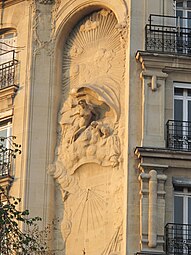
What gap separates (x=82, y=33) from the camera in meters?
→ 33.2

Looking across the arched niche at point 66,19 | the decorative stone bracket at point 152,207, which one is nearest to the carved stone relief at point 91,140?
the arched niche at point 66,19

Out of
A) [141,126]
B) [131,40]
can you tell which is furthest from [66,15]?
[141,126]

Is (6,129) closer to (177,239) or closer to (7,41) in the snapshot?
(7,41)

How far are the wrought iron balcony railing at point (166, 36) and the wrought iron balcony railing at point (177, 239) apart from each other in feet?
17.2

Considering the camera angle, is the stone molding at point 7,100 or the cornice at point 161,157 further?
the stone molding at point 7,100

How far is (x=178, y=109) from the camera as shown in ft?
102

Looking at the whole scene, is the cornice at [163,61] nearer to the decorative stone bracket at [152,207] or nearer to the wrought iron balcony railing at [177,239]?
the decorative stone bracket at [152,207]

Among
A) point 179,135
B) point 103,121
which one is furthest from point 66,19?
point 179,135

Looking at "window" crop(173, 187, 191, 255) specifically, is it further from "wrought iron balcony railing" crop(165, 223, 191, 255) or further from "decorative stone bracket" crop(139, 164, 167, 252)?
"decorative stone bracket" crop(139, 164, 167, 252)

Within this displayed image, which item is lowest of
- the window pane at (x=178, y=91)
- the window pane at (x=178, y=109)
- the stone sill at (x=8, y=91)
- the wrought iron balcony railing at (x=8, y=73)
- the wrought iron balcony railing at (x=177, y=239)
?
the wrought iron balcony railing at (x=177, y=239)

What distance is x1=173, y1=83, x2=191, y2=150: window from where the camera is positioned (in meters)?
30.4

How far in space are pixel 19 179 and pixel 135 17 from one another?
19.3ft

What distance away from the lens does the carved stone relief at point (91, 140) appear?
30.5 m

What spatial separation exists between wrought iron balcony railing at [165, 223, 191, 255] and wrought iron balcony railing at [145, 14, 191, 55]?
5242 millimetres
